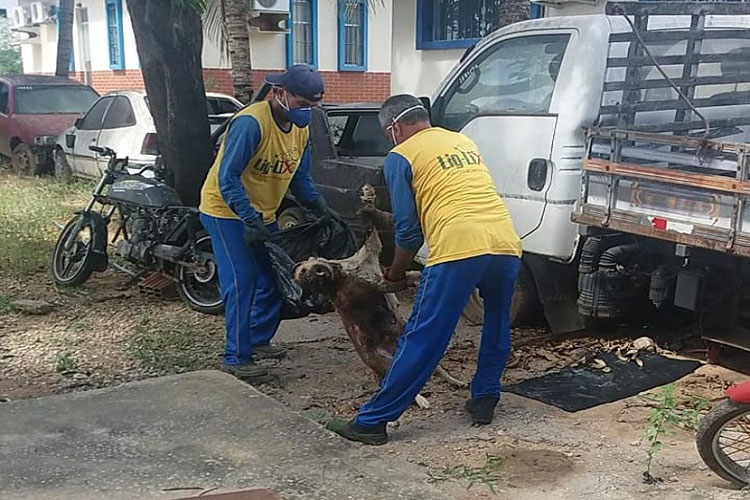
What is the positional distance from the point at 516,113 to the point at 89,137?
8042 millimetres

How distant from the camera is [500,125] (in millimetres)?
5891

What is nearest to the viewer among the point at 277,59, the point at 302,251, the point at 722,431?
the point at 722,431

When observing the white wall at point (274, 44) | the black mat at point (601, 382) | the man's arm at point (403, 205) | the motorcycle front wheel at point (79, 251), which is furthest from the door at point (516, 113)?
the white wall at point (274, 44)

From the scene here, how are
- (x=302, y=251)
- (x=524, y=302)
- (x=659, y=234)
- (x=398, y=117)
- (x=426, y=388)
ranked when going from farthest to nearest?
(x=524, y=302), (x=302, y=251), (x=426, y=388), (x=659, y=234), (x=398, y=117)

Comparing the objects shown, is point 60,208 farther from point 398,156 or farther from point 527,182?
point 398,156

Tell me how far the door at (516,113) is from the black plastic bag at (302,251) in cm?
115

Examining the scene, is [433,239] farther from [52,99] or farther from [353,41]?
[353,41]

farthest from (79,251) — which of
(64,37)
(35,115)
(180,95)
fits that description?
(64,37)

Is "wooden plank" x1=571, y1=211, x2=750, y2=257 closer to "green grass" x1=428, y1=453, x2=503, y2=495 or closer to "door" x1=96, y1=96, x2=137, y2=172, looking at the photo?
"green grass" x1=428, y1=453, x2=503, y2=495

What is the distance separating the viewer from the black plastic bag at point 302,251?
5.23 metres

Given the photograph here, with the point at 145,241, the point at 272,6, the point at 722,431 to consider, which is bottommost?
the point at 722,431

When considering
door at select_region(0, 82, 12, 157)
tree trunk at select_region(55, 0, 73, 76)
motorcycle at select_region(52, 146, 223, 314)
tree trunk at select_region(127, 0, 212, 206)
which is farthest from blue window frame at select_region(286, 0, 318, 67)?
motorcycle at select_region(52, 146, 223, 314)

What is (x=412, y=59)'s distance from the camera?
1469 cm

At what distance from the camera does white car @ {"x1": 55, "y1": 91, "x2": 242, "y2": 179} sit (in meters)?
10.8
